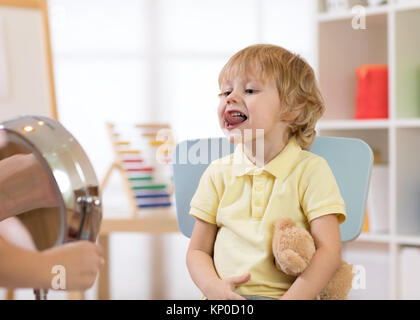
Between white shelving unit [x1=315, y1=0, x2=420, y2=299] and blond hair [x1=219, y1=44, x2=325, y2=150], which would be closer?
blond hair [x1=219, y1=44, x2=325, y2=150]

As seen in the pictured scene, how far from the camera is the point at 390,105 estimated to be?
1.79 m

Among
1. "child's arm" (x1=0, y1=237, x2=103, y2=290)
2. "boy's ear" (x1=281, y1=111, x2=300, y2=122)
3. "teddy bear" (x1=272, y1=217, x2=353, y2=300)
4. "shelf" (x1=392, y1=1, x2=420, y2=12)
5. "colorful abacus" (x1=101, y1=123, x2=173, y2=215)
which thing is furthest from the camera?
"colorful abacus" (x1=101, y1=123, x2=173, y2=215)

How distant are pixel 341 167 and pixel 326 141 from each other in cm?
5

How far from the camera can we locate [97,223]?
0.36 m

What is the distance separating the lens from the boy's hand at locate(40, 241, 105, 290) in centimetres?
34

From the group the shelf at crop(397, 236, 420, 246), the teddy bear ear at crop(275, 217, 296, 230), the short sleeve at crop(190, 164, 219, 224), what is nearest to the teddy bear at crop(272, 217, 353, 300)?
the teddy bear ear at crop(275, 217, 296, 230)

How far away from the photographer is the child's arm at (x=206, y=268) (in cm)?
79

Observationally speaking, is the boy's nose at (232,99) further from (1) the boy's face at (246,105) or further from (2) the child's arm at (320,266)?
(2) the child's arm at (320,266)

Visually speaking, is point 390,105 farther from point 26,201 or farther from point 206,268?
point 26,201

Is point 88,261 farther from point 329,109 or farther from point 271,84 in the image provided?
point 329,109

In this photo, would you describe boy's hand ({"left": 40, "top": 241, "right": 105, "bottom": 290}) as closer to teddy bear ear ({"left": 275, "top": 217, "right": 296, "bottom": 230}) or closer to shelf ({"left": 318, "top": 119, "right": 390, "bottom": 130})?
teddy bear ear ({"left": 275, "top": 217, "right": 296, "bottom": 230})

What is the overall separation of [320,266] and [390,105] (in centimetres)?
114

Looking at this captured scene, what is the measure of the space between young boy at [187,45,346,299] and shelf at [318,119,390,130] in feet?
3.22
